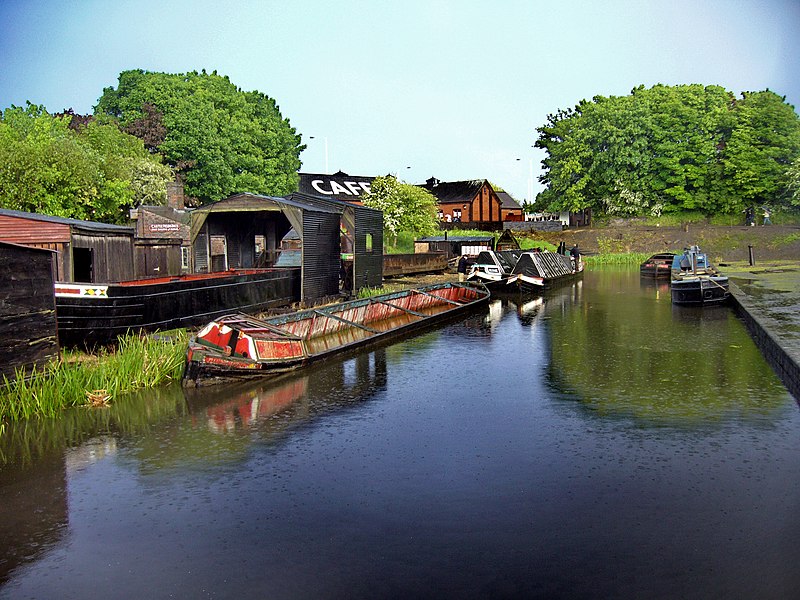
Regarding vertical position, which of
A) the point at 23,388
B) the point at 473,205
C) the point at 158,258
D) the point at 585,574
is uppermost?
the point at 473,205

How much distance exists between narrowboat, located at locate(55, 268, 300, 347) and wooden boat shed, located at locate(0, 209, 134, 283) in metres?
1.54

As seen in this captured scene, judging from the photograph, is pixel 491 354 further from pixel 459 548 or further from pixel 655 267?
pixel 655 267

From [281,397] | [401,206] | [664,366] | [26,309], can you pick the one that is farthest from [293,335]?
[401,206]

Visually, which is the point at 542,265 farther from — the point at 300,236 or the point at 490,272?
the point at 300,236

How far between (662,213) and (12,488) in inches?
2985

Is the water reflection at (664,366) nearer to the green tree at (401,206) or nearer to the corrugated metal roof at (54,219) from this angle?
the corrugated metal roof at (54,219)

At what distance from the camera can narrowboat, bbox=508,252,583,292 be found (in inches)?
1519

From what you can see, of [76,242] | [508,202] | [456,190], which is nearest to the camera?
[76,242]

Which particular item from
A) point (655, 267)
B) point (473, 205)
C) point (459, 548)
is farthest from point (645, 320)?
point (473, 205)

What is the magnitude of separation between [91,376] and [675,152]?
72.0 metres

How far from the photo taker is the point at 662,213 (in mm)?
76438

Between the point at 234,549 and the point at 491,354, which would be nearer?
the point at 234,549

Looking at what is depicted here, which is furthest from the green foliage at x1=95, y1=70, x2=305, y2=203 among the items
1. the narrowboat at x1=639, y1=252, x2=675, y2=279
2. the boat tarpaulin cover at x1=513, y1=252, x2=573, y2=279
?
the narrowboat at x1=639, y1=252, x2=675, y2=279

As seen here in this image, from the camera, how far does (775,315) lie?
22.8 meters
